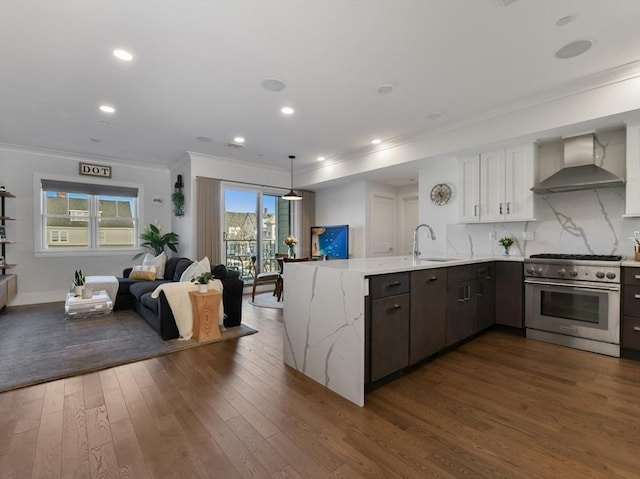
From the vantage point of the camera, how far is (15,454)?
1.64 meters

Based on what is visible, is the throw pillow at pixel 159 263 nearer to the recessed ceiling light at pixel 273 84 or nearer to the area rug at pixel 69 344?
the area rug at pixel 69 344

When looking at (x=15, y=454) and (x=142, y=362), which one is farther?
(x=142, y=362)

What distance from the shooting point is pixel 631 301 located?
2.88 metres

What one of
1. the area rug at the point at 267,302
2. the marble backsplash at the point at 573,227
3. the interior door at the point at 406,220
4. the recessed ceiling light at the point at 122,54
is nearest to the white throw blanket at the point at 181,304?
the area rug at the point at 267,302

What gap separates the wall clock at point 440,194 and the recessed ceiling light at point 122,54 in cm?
437

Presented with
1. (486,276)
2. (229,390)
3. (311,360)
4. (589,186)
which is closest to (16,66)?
(229,390)

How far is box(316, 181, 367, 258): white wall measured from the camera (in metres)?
6.32

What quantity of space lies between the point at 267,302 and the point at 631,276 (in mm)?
4797

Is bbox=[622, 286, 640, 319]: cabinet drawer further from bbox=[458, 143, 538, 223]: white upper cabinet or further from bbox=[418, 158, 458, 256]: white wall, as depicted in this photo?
bbox=[418, 158, 458, 256]: white wall

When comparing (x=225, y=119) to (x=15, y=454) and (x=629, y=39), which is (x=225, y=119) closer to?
(x=15, y=454)

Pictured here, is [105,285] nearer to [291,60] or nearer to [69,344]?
[69,344]

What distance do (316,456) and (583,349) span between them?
3.16 meters

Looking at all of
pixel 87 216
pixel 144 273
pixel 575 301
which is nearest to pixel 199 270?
pixel 144 273

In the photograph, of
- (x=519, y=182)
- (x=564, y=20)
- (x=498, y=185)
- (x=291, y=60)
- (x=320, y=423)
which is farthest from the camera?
(x=498, y=185)
